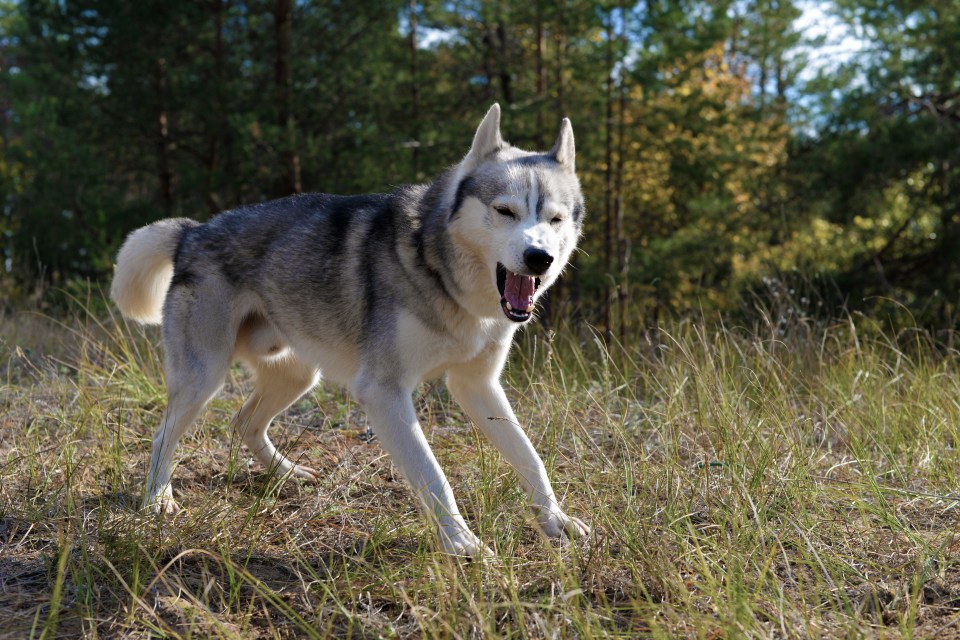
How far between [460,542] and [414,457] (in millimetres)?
410

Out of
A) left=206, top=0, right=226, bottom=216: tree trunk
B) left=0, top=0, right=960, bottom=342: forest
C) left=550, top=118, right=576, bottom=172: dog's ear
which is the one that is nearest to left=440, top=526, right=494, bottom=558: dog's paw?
left=550, top=118, right=576, bottom=172: dog's ear

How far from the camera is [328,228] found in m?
4.15

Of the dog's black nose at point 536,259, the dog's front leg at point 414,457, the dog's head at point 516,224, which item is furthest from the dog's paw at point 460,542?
→ the dog's black nose at point 536,259

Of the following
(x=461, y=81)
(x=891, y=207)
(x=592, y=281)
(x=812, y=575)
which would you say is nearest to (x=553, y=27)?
(x=461, y=81)

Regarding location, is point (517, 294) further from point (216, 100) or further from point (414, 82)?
point (216, 100)

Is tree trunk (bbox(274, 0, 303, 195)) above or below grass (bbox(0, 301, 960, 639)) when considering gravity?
above

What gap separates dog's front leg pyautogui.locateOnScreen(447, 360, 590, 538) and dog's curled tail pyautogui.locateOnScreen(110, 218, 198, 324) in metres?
1.68

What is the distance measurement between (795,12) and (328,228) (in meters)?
14.8

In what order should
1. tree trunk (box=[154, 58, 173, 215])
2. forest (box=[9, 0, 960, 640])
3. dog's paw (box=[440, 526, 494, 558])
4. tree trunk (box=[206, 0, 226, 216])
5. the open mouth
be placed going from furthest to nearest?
tree trunk (box=[154, 58, 173, 215]) < tree trunk (box=[206, 0, 226, 216]) < the open mouth < dog's paw (box=[440, 526, 494, 558]) < forest (box=[9, 0, 960, 640])

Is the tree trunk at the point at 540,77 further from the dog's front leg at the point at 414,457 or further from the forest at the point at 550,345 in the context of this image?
the dog's front leg at the point at 414,457

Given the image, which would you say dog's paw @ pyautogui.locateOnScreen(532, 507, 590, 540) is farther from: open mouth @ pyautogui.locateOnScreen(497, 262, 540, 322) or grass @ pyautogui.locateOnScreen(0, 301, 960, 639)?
open mouth @ pyautogui.locateOnScreen(497, 262, 540, 322)

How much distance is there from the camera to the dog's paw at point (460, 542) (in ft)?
10.1

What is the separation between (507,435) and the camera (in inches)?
147

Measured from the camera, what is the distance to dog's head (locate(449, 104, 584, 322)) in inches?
129
